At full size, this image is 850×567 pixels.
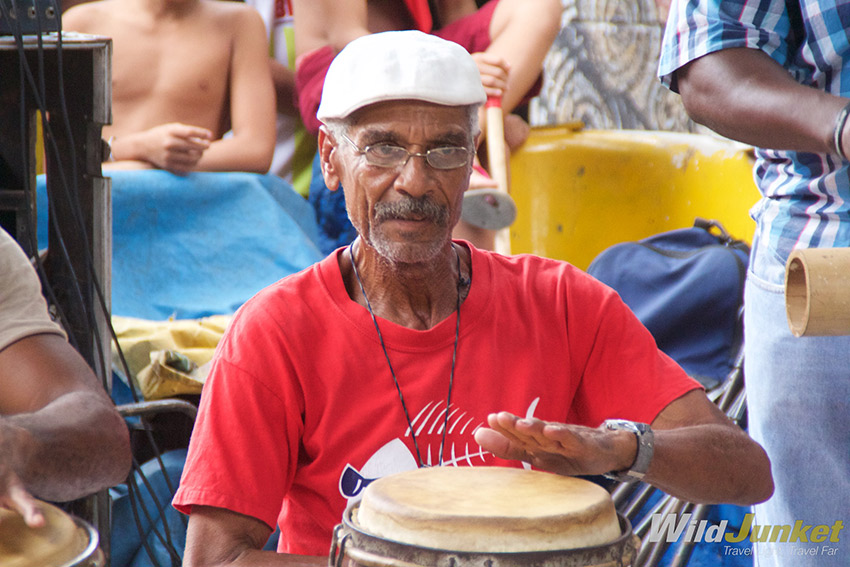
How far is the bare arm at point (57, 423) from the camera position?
143 cm

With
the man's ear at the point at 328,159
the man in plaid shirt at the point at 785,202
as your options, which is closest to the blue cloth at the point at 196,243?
the man's ear at the point at 328,159

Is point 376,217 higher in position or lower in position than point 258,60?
higher

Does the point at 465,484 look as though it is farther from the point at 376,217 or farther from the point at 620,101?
the point at 620,101

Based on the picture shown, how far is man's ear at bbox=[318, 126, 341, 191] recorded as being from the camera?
5.37 ft

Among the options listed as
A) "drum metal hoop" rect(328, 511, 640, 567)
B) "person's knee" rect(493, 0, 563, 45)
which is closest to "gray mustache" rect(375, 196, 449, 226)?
"drum metal hoop" rect(328, 511, 640, 567)

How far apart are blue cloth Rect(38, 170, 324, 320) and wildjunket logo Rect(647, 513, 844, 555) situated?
54.9 inches

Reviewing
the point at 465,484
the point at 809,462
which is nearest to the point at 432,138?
the point at 465,484

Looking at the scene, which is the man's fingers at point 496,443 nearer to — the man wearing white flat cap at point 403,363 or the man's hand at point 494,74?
the man wearing white flat cap at point 403,363

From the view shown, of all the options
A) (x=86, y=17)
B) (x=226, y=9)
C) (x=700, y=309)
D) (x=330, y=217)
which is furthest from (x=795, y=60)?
A: (x=86, y=17)

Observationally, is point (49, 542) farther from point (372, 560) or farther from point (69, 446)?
point (69, 446)

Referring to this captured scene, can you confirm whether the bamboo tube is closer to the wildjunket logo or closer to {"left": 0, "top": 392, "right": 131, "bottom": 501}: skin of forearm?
the wildjunket logo

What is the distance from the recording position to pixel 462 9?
12.5 ft

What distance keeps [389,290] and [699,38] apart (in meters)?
0.64

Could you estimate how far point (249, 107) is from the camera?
355 centimetres
